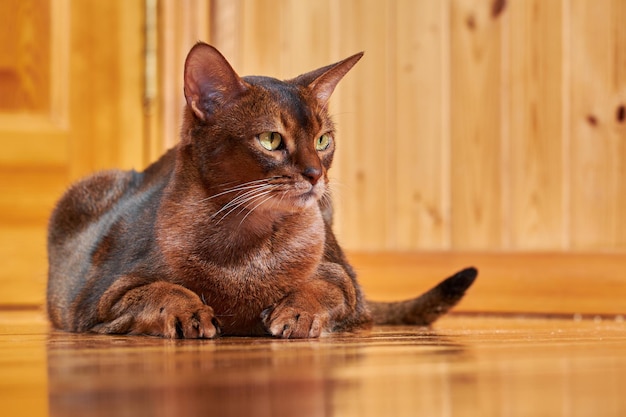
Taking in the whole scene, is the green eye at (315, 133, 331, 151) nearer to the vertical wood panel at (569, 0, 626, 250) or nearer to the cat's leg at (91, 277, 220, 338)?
the cat's leg at (91, 277, 220, 338)

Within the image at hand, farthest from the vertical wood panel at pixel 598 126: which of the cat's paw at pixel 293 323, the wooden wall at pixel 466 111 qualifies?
the cat's paw at pixel 293 323

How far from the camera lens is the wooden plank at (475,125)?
9.25ft

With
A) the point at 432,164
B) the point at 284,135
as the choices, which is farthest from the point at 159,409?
the point at 432,164

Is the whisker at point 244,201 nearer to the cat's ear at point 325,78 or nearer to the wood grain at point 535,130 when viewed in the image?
the cat's ear at point 325,78

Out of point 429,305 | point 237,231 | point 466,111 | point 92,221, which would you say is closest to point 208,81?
point 237,231

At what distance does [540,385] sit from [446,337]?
70 centimetres

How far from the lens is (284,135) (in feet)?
5.26

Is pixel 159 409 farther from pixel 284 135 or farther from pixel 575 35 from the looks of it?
pixel 575 35

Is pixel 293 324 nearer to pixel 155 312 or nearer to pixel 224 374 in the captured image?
pixel 155 312

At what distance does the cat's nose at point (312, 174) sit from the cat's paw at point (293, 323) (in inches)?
8.3

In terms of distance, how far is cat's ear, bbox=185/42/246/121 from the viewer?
1638 millimetres

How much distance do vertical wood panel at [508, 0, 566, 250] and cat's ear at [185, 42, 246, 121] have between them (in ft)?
4.36

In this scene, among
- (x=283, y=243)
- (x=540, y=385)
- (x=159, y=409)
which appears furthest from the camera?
(x=283, y=243)

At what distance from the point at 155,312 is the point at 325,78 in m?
0.53
